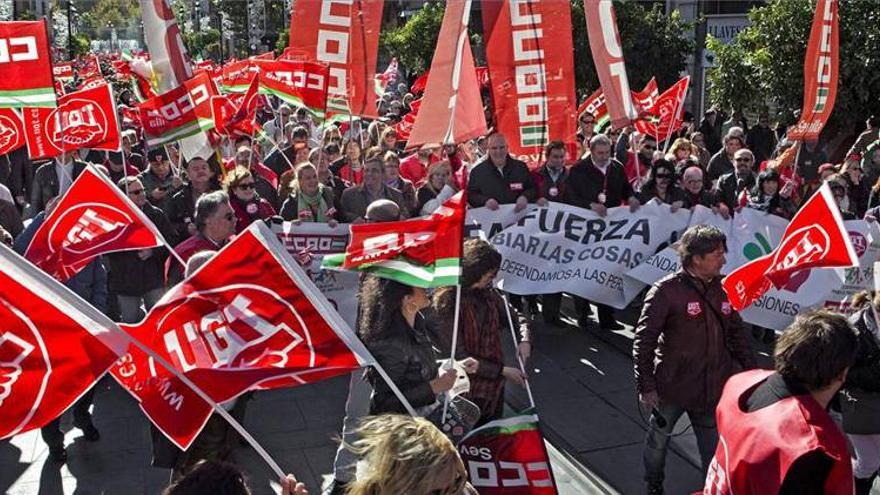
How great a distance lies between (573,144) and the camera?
949 centimetres

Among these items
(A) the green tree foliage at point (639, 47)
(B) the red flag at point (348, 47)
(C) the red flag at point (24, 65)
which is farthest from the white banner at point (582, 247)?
(A) the green tree foliage at point (639, 47)

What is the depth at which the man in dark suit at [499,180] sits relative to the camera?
9242mm

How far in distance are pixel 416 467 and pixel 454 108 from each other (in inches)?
204

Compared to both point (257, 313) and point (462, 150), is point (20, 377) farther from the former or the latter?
point (462, 150)

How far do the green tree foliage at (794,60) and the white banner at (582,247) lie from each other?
7.16 metres

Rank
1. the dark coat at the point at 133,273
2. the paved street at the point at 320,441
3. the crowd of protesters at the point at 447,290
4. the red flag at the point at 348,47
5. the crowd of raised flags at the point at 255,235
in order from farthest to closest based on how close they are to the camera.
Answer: the red flag at the point at 348,47 < the dark coat at the point at 133,273 < the paved street at the point at 320,441 < the crowd of protesters at the point at 447,290 < the crowd of raised flags at the point at 255,235

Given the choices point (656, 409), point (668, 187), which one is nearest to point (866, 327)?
point (656, 409)

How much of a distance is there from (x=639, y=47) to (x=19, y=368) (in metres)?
19.9

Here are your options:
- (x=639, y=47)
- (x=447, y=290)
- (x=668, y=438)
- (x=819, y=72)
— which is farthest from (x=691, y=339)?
(x=639, y=47)

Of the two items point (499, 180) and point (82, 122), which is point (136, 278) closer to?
point (82, 122)

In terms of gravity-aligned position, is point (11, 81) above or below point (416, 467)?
above

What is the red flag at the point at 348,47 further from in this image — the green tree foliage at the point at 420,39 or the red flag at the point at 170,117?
the green tree foliage at the point at 420,39

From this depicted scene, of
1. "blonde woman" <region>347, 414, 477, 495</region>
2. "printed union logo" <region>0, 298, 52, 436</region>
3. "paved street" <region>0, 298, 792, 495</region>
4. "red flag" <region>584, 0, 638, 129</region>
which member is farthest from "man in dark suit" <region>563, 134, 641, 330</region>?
"printed union logo" <region>0, 298, 52, 436</region>

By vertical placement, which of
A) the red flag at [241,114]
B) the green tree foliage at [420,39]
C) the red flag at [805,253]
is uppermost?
the green tree foliage at [420,39]
